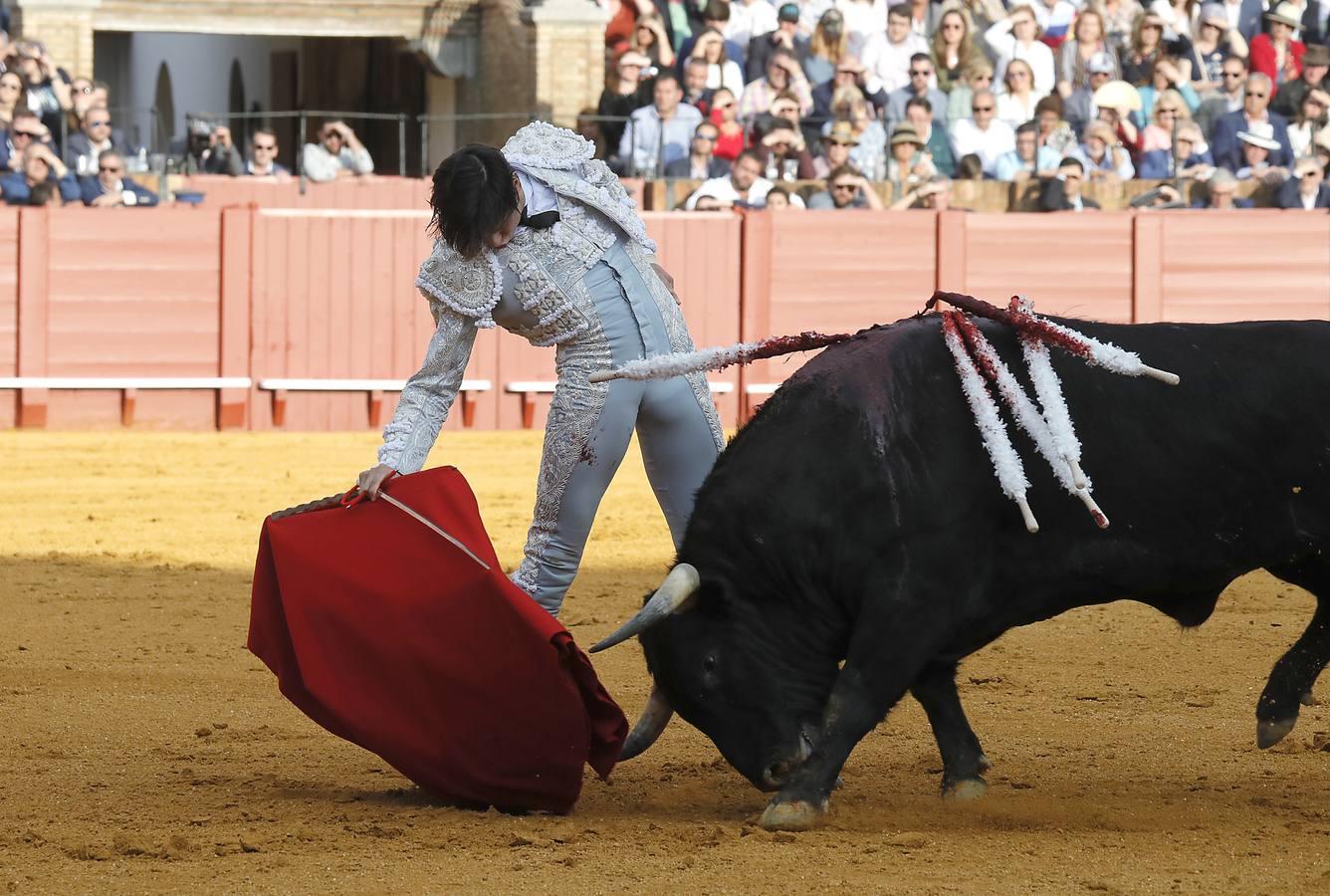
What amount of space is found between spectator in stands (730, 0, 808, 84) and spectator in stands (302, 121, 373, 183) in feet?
8.40

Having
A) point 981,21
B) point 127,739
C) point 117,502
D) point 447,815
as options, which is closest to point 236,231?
point 117,502

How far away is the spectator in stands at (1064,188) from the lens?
11.7 m

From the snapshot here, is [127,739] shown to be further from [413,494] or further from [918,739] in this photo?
[918,739]

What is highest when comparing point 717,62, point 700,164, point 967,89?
point 717,62

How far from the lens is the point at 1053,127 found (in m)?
12.0

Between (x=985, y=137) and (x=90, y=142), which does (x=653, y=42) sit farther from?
(x=90, y=142)

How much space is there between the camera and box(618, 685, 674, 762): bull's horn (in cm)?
355

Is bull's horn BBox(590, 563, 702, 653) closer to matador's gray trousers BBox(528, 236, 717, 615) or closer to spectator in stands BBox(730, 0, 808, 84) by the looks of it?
matador's gray trousers BBox(528, 236, 717, 615)

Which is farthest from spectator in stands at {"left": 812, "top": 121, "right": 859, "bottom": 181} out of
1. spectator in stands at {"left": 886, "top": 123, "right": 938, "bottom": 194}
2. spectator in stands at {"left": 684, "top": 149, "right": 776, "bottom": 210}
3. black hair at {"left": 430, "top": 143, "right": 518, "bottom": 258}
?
black hair at {"left": 430, "top": 143, "right": 518, "bottom": 258}

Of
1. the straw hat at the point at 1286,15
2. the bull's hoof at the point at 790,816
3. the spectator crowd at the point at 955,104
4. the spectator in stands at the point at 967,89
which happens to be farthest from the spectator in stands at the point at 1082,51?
the bull's hoof at the point at 790,816

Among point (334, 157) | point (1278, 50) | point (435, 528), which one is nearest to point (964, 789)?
point (435, 528)

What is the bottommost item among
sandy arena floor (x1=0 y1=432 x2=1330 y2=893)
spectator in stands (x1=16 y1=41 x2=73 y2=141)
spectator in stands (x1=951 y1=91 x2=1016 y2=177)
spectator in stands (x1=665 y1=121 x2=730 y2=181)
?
sandy arena floor (x1=0 y1=432 x2=1330 y2=893)

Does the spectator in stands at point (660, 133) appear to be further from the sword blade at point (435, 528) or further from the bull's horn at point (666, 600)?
the bull's horn at point (666, 600)

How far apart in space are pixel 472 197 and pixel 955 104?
9173mm
